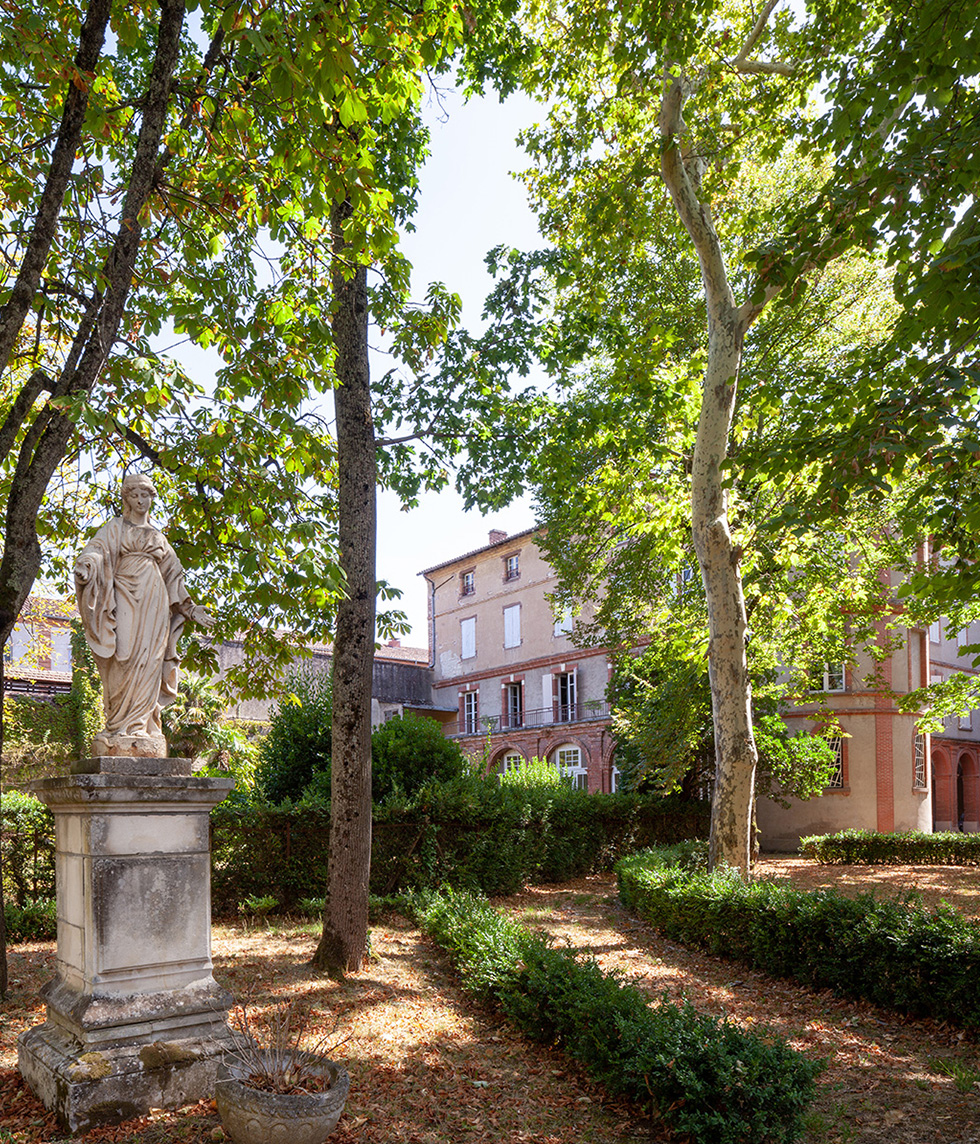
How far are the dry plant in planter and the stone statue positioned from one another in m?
1.92

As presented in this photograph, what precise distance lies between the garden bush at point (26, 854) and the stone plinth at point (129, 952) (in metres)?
5.96

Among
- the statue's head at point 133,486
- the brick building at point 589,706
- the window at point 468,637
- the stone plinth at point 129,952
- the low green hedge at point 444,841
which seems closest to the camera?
the stone plinth at point 129,952

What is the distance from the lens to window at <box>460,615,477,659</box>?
41.2 m

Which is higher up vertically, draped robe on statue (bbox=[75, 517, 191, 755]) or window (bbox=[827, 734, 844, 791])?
draped robe on statue (bbox=[75, 517, 191, 755])

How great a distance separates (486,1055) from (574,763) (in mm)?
28118

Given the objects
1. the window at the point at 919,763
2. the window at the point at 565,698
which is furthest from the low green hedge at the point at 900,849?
the window at the point at 565,698

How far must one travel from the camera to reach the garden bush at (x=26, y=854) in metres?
10.6

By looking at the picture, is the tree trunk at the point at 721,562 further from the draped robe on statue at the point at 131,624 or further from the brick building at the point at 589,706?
the draped robe on statue at the point at 131,624

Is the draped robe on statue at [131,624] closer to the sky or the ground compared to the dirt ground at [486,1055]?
closer to the sky

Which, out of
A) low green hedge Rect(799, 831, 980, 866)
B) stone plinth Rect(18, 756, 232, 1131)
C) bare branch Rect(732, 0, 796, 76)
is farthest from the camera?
low green hedge Rect(799, 831, 980, 866)

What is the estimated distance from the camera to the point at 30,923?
32.8ft

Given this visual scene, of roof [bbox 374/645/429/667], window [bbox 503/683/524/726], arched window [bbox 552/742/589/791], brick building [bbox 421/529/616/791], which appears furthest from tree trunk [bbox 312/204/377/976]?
roof [bbox 374/645/429/667]

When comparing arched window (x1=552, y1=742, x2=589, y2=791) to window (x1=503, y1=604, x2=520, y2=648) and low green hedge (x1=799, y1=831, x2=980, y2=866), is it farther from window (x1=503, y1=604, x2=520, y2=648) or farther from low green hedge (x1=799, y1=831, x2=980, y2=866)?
low green hedge (x1=799, y1=831, x2=980, y2=866)

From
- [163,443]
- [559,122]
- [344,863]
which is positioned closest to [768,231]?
[559,122]
